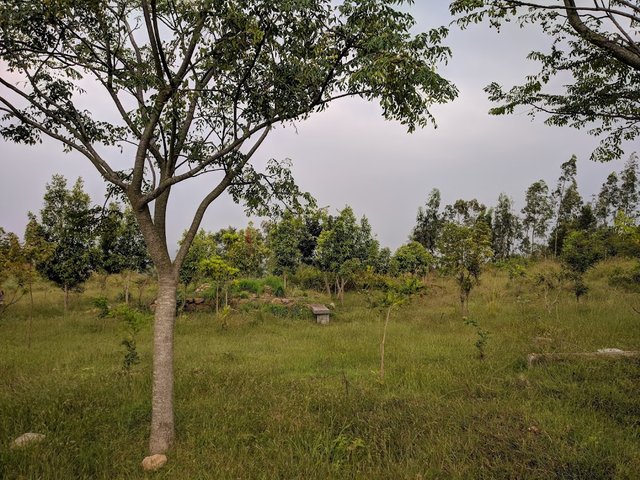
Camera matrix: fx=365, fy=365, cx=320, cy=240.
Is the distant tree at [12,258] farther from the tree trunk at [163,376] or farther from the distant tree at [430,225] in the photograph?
the distant tree at [430,225]

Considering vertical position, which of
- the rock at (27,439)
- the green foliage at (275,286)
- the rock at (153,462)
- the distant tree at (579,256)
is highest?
the distant tree at (579,256)

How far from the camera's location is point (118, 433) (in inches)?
209

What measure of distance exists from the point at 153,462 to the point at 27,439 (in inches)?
73.4

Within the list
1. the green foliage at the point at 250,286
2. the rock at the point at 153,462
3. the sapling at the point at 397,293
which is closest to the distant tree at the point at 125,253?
the green foliage at the point at 250,286

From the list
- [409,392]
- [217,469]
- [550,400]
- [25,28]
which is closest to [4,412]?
[217,469]

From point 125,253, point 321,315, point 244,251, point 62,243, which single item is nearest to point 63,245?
point 62,243

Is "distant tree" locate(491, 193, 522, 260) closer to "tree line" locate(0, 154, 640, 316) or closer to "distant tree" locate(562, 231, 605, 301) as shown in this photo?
"tree line" locate(0, 154, 640, 316)

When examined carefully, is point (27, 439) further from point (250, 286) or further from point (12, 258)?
point (250, 286)

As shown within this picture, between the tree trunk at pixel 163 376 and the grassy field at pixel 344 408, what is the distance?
27cm

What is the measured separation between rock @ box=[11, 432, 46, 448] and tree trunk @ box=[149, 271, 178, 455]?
57.9 inches

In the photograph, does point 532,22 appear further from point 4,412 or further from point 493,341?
point 4,412

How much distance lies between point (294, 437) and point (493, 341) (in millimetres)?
8043

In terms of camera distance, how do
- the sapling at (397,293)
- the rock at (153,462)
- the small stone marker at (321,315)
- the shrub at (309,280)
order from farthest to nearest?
the shrub at (309,280)
the small stone marker at (321,315)
the sapling at (397,293)
the rock at (153,462)

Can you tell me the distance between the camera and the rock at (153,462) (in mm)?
4457
